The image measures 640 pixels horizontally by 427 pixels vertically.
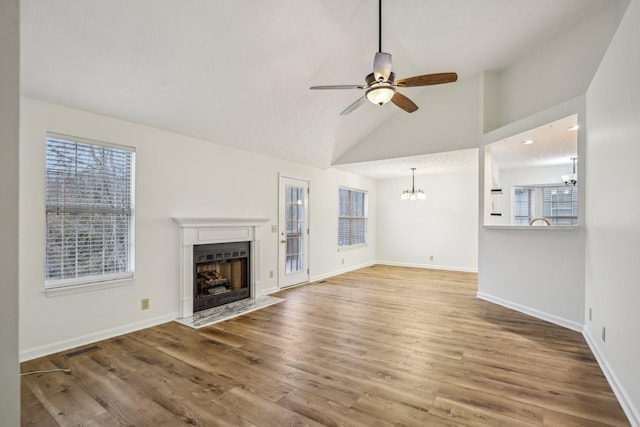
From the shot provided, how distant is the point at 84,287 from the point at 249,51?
3.02 m

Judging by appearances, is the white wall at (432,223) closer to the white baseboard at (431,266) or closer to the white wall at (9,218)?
the white baseboard at (431,266)

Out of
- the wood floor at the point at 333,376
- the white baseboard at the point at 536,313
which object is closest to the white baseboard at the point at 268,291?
the wood floor at the point at 333,376

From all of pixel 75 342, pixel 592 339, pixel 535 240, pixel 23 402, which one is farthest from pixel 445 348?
pixel 75 342

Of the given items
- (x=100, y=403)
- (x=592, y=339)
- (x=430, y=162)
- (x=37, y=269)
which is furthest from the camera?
(x=430, y=162)

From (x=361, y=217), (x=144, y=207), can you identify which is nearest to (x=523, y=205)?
(x=361, y=217)

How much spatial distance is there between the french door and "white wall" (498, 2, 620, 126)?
12.1ft

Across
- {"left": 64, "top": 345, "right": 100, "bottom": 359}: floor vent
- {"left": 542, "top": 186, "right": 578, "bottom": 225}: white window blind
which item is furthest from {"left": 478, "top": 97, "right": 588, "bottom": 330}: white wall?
{"left": 64, "top": 345, "right": 100, "bottom": 359}: floor vent

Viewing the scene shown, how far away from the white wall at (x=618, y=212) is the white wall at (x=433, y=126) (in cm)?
218

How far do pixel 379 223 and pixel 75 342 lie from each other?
7.39 meters

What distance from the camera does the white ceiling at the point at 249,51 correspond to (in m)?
2.63

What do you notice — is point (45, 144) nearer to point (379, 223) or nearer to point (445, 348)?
point (445, 348)

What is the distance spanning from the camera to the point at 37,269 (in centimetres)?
294

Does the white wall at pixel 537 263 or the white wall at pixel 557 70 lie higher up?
the white wall at pixel 557 70

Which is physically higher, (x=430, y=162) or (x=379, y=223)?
(x=430, y=162)
